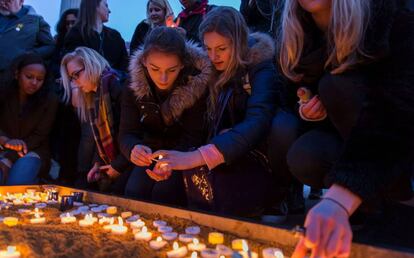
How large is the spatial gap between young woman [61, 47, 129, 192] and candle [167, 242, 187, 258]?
4.54ft

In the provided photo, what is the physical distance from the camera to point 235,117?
2.39 meters

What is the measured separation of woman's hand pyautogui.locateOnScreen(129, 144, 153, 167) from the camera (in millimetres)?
2312

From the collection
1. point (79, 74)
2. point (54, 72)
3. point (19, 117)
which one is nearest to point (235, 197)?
point (79, 74)

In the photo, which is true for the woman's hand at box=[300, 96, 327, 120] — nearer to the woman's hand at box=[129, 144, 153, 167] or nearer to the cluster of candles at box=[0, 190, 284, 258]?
the cluster of candles at box=[0, 190, 284, 258]

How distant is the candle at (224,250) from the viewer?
1567 millimetres

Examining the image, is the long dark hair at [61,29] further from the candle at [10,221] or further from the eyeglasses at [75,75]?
the candle at [10,221]

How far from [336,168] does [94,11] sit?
318 cm

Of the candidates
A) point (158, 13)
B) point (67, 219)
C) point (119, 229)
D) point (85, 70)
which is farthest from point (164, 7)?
point (119, 229)

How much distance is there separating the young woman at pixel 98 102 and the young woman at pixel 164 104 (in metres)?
0.31

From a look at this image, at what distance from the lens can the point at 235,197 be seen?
86.3 inches

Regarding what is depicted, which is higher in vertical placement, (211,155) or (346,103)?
(346,103)

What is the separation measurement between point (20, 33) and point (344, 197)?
12.4 ft

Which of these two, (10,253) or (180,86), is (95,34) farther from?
(10,253)

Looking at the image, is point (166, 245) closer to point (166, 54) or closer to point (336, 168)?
point (336, 168)
